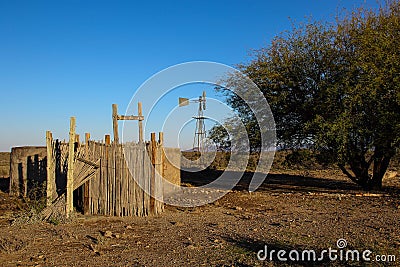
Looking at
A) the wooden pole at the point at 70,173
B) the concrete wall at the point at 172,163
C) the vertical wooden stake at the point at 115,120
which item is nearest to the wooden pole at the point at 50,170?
the wooden pole at the point at 70,173

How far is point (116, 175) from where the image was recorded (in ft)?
32.1

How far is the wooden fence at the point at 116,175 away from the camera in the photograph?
9.67m

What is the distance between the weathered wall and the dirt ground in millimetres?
1497

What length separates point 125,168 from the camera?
9.73m

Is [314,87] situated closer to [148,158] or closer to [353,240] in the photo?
[148,158]

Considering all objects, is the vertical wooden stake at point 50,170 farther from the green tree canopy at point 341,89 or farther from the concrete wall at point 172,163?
the green tree canopy at point 341,89

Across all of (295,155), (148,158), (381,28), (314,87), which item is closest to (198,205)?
(148,158)

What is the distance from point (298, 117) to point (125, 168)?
7.39 metres

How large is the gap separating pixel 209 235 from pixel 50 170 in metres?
4.67

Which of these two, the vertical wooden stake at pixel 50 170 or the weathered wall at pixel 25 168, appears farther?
the weathered wall at pixel 25 168

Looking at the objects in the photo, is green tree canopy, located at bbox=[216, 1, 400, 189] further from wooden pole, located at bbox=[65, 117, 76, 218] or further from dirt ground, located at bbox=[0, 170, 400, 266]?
wooden pole, located at bbox=[65, 117, 76, 218]

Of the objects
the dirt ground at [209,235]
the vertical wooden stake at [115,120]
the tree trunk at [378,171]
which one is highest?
the vertical wooden stake at [115,120]

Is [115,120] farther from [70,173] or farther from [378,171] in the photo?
[378,171]

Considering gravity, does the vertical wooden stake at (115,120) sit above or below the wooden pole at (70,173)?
above
